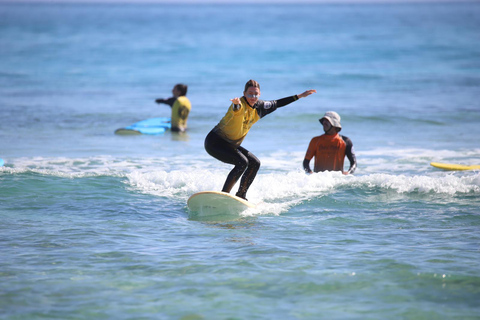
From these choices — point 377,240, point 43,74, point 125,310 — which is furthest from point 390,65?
point 125,310

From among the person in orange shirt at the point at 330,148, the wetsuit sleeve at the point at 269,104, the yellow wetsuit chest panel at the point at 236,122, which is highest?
the wetsuit sleeve at the point at 269,104

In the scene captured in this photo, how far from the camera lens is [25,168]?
36.8 feet

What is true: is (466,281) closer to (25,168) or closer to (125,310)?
(125,310)

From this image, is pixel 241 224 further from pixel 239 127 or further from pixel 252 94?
pixel 252 94

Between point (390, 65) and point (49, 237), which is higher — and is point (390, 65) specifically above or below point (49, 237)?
above

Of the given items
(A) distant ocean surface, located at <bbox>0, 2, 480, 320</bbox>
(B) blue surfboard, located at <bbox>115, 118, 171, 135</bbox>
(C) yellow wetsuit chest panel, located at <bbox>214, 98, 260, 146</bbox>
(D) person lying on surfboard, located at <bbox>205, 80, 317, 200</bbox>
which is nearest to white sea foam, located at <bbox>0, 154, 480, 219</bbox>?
(A) distant ocean surface, located at <bbox>0, 2, 480, 320</bbox>

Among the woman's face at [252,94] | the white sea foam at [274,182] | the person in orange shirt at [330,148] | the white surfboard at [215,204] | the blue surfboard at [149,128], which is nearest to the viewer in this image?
the woman's face at [252,94]

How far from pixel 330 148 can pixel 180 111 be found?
7358mm

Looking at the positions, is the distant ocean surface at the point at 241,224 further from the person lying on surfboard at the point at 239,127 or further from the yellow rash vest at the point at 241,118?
the yellow rash vest at the point at 241,118

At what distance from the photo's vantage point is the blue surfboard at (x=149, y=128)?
53.7 ft

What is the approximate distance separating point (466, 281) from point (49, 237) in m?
4.36

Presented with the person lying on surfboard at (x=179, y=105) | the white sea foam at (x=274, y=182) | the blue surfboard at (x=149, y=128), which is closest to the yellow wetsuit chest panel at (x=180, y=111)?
the person lying on surfboard at (x=179, y=105)

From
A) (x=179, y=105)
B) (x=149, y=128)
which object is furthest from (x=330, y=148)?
(x=149, y=128)

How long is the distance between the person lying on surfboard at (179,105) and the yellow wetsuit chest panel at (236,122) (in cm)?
849
